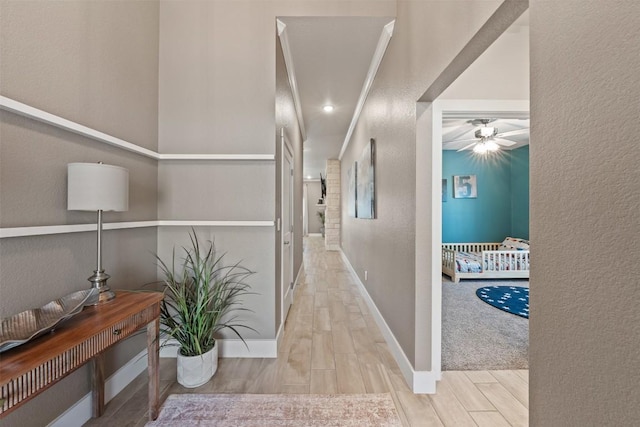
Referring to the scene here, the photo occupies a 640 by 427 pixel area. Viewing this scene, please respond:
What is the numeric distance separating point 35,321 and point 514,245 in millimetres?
6285

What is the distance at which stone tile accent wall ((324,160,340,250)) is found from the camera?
7148 mm

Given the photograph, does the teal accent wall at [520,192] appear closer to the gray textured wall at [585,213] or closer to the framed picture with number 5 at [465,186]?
the framed picture with number 5 at [465,186]

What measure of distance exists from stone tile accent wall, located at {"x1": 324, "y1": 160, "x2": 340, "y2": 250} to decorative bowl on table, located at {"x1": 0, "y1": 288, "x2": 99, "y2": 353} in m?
6.27

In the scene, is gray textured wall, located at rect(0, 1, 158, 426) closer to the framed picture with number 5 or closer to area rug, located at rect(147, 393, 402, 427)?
area rug, located at rect(147, 393, 402, 427)

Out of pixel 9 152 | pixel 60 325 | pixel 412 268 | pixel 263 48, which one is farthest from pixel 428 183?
pixel 9 152

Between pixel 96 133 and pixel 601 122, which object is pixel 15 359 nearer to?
pixel 96 133

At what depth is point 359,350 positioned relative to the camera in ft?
7.14

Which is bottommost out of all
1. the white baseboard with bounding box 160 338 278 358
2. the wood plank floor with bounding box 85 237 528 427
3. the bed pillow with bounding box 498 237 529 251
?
the wood plank floor with bounding box 85 237 528 427

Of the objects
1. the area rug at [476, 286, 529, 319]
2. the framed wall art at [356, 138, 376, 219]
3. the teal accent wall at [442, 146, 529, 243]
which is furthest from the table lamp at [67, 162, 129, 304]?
the teal accent wall at [442, 146, 529, 243]

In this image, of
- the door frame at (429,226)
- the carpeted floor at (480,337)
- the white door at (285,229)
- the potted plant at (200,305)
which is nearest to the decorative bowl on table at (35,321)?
the potted plant at (200,305)

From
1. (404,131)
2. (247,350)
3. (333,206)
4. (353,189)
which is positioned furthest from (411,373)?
(333,206)

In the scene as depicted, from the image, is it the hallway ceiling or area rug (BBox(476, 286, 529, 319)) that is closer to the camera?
the hallway ceiling

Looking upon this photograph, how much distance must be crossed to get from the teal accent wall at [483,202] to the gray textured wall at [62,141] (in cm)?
559

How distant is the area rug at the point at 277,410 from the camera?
142 centimetres
